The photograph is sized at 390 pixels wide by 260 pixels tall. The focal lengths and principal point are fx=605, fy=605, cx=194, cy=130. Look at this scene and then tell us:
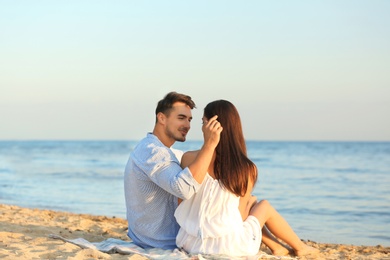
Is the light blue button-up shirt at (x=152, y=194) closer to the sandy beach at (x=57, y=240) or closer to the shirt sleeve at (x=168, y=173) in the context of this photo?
the shirt sleeve at (x=168, y=173)

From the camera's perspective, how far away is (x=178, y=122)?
529 cm

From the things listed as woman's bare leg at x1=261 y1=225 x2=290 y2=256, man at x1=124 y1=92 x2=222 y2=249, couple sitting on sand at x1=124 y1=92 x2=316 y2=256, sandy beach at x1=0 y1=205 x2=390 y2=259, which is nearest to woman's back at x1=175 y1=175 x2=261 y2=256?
couple sitting on sand at x1=124 y1=92 x2=316 y2=256

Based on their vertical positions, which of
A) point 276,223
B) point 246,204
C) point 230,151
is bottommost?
point 276,223

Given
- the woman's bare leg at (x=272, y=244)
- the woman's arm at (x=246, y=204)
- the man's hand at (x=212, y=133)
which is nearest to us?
the man's hand at (x=212, y=133)

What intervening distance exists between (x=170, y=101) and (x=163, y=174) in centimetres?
68

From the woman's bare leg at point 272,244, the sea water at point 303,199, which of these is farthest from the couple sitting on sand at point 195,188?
the sea water at point 303,199

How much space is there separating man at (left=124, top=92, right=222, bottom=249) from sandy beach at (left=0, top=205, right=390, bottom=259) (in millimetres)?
364

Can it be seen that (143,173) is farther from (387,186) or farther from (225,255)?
(387,186)

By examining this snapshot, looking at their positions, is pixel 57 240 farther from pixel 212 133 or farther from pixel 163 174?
pixel 212 133

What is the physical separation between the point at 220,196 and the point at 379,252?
9.36 feet

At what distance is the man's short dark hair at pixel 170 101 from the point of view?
Result: 5285mm

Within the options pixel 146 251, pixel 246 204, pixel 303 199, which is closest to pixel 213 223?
pixel 246 204

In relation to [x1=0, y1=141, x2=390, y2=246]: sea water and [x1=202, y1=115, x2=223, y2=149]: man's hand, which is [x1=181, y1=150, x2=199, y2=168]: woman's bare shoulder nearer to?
[x1=202, y1=115, x2=223, y2=149]: man's hand

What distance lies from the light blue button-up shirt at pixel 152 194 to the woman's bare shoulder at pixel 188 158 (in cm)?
6
